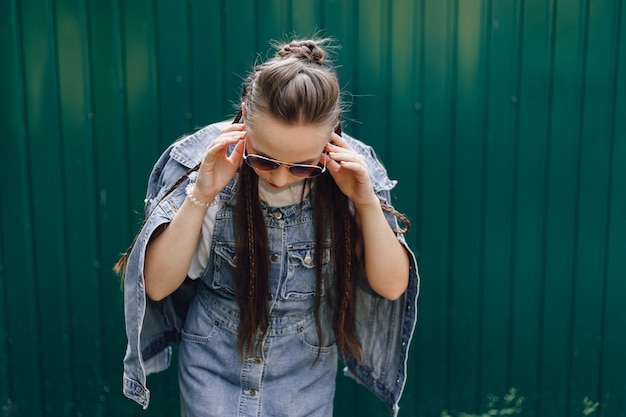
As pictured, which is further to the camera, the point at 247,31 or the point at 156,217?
the point at 247,31

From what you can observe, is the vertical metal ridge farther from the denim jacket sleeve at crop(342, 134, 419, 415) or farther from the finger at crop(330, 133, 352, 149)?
the finger at crop(330, 133, 352, 149)

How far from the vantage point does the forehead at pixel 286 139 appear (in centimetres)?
196

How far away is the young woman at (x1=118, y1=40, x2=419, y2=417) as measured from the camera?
207cm

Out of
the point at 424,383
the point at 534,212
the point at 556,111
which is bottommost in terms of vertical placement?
the point at 424,383

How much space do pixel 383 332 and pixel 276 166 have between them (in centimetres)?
81

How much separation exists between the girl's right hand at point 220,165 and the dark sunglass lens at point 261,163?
84mm

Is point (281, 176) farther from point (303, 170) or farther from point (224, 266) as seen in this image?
point (224, 266)

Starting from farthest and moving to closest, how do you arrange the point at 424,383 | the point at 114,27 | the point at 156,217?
the point at 424,383 → the point at 114,27 → the point at 156,217

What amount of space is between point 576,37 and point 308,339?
1958 mm

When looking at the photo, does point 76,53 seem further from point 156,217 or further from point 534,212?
point 534,212

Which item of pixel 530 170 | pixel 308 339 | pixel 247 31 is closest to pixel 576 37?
pixel 530 170

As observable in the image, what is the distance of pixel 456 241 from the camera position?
3.48m

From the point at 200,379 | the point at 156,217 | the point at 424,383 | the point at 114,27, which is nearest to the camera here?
the point at 156,217

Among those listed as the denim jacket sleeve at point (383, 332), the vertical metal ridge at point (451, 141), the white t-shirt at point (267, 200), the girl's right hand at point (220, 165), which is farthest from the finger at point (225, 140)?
the vertical metal ridge at point (451, 141)
